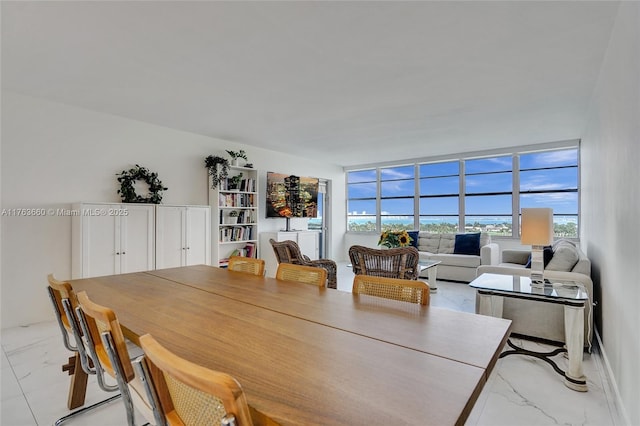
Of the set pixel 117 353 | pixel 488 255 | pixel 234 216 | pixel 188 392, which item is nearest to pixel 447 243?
pixel 488 255

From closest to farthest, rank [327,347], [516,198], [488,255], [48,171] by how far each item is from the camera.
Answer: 1. [327,347]
2. [48,171]
3. [488,255]
4. [516,198]

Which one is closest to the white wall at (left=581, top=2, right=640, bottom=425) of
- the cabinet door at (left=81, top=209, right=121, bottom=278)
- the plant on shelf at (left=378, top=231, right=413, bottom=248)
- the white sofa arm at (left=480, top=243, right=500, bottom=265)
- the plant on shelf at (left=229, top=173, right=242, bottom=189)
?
the plant on shelf at (left=378, top=231, right=413, bottom=248)

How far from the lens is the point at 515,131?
4996 millimetres

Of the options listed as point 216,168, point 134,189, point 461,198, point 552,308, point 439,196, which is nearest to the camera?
point 552,308

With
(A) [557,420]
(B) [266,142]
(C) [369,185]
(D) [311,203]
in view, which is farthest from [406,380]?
(C) [369,185]

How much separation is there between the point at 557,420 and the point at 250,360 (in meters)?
2.01

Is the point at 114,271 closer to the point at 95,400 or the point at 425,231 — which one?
the point at 95,400

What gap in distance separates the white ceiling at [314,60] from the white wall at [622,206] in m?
0.32

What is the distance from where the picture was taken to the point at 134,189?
435 cm

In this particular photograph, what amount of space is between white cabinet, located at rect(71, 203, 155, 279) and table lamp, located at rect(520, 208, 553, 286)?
4.22 m

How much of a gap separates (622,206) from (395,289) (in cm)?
166

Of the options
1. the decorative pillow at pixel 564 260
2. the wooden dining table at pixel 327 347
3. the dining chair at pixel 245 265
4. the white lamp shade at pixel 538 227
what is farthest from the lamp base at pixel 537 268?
the dining chair at pixel 245 265

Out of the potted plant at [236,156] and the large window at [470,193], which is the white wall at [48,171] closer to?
the potted plant at [236,156]

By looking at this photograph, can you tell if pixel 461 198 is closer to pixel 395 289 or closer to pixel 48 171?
pixel 395 289
